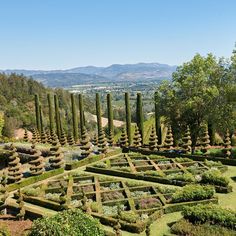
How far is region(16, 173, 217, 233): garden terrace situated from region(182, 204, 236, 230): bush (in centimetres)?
233

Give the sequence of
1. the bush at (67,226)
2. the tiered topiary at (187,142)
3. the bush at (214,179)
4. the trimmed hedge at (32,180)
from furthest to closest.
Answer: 1. the tiered topiary at (187,142)
2. the trimmed hedge at (32,180)
3. the bush at (214,179)
4. the bush at (67,226)

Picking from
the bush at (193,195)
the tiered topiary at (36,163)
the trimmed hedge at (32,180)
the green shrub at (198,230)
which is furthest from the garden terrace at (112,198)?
the tiered topiary at (36,163)

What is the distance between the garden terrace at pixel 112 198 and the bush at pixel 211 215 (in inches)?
91.5

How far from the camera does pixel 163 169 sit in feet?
98.8

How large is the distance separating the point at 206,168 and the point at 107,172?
841 cm

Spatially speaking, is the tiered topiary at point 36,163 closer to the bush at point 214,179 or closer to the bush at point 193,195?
the bush at point 193,195

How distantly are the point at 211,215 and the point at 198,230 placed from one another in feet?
3.96

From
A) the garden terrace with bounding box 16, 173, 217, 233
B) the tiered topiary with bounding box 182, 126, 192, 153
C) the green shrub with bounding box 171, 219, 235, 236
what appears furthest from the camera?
the tiered topiary with bounding box 182, 126, 192, 153

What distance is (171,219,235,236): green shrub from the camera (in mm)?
16516

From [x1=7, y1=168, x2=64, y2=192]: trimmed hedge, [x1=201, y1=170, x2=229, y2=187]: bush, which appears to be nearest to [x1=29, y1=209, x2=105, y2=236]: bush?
[x1=201, y1=170, x2=229, y2=187]: bush

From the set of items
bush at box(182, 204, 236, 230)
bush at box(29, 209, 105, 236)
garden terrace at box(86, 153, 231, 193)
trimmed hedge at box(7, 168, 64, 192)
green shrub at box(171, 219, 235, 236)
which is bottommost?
trimmed hedge at box(7, 168, 64, 192)

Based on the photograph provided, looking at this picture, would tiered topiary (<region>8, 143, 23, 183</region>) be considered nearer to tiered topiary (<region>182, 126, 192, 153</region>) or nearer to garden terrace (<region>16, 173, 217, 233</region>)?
garden terrace (<region>16, 173, 217, 233</region>)

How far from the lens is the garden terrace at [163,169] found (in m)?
25.7

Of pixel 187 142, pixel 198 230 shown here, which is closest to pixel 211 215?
pixel 198 230
